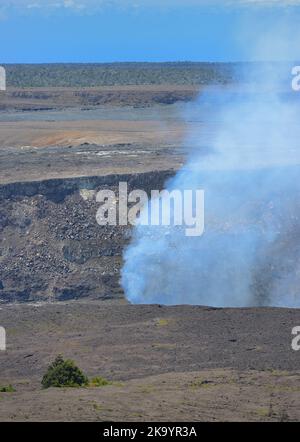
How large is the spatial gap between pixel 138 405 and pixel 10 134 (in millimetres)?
62884

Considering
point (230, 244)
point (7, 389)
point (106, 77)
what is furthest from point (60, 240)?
point (106, 77)

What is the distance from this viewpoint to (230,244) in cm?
6041

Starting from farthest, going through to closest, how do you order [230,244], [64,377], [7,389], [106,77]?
1. [106,77]
2. [230,244]
3. [64,377]
4. [7,389]

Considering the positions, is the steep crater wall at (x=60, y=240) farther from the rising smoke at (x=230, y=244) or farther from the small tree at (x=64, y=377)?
the small tree at (x=64, y=377)

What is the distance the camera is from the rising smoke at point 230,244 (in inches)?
2266

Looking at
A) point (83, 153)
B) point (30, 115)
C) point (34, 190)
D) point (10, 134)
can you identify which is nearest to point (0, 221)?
point (34, 190)

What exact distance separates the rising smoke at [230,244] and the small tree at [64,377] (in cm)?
1803

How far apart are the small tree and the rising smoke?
59.2 feet

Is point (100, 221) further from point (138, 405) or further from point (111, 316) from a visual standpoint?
point (138, 405)

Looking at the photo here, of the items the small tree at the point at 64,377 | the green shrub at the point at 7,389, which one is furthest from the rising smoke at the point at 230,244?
the green shrub at the point at 7,389

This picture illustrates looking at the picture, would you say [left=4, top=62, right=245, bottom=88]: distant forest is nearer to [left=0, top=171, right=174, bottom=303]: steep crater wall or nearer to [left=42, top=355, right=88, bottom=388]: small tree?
[left=0, top=171, right=174, bottom=303]: steep crater wall

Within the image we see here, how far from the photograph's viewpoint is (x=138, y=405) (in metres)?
34.2

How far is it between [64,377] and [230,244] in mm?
22921

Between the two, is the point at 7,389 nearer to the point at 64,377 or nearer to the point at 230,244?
the point at 64,377
